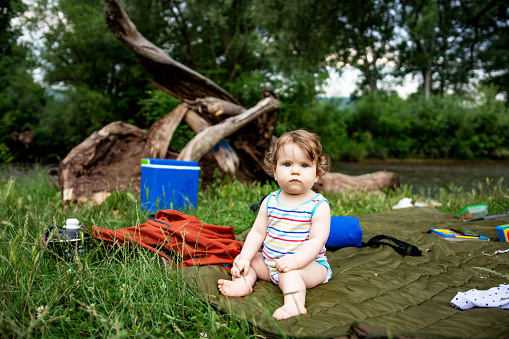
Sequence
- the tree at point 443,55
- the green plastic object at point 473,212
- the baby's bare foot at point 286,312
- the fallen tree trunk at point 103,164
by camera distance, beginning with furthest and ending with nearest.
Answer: the tree at point 443,55, the fallen tree trunk at point 103,164, the green plastic object at point 473,212, the baby's bare foot at point 286,312

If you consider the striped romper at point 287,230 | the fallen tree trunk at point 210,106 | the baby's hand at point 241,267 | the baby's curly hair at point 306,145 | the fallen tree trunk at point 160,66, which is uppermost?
the fallen tree trunk at point 160,66

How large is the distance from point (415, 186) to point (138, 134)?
248 inches

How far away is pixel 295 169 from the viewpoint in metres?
2.07

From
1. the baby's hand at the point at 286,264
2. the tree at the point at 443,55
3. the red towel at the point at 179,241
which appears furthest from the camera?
the tree at the point at 443,55

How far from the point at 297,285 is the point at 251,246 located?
41 centimetres

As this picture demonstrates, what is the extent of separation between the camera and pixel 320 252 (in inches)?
86.0

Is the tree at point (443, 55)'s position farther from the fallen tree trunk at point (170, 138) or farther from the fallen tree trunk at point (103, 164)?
the fallen tree trunk at point (103, 164)

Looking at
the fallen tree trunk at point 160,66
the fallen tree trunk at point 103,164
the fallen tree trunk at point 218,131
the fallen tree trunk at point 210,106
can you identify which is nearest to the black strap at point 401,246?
the fallen tree trunk at point 218,131

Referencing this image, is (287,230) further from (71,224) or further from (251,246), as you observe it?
(71,224)

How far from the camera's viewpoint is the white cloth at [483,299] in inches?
69.4

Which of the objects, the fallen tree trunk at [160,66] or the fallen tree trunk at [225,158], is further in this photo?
the fallen tree trunk at [160,66]

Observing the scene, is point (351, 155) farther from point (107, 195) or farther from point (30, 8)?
point (30, 8)

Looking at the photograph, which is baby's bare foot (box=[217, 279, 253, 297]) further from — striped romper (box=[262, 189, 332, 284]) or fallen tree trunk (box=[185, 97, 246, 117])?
fallen tree trunk (box=[185, 97, 246, 117])

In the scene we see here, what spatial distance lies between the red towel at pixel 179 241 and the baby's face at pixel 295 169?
0.64m
